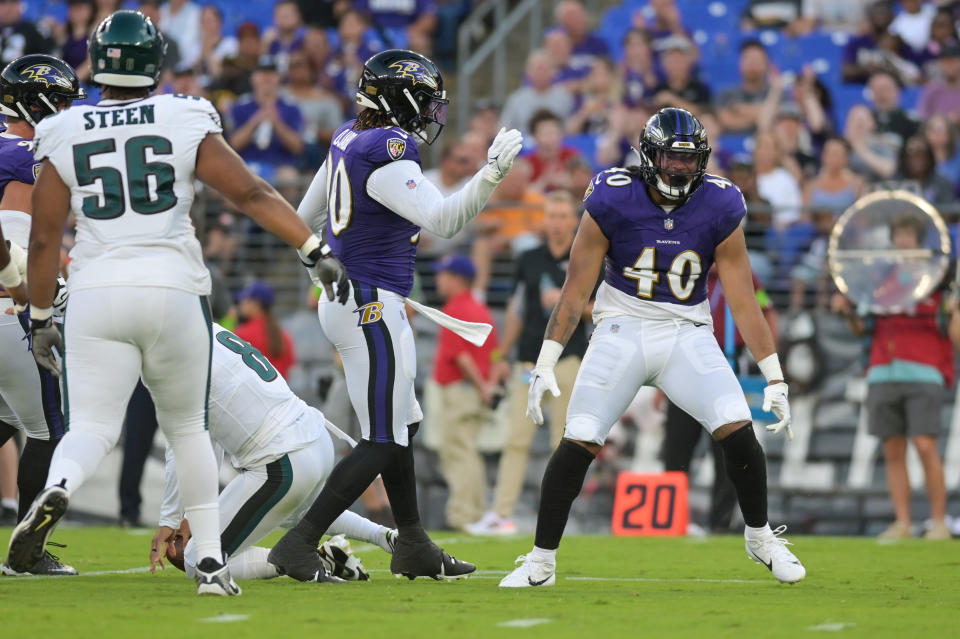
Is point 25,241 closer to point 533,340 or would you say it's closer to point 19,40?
point 533,340

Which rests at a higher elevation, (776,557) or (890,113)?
(890,113)

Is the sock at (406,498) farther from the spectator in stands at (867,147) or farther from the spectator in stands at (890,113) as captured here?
the spectator in stands at (890,113)

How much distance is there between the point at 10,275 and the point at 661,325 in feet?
8.34

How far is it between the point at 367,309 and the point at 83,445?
1.38m

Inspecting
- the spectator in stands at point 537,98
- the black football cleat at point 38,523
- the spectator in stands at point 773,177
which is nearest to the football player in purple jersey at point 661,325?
the black football cleat at point 38,523

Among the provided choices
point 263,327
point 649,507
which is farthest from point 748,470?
point 263,327

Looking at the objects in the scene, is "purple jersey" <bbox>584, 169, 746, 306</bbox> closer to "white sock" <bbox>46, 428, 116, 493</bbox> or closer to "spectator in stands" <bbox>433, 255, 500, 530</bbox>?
"white sock" <bbox>46, 428, 116, 493</bbox>

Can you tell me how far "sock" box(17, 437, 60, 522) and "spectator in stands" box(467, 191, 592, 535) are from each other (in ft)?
13.9

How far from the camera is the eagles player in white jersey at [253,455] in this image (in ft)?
19.1

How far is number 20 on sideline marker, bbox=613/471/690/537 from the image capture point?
952cm

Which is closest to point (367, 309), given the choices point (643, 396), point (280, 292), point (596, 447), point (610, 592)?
point (596, 447)

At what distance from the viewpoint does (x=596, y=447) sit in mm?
5957

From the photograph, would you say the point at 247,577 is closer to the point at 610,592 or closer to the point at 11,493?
the point at 610,592

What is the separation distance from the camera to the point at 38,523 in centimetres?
480
